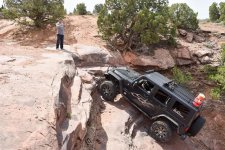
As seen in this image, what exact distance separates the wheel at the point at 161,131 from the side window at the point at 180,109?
26.0 inches

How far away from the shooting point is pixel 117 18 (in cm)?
1677

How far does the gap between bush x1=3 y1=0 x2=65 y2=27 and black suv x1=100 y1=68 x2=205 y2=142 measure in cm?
824

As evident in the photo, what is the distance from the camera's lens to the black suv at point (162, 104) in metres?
10.5

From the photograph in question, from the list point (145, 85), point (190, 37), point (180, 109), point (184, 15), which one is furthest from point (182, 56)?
point (180, 109)

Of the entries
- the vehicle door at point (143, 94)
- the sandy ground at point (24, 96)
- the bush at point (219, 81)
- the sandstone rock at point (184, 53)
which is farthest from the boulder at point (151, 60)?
the sandy ground at point (24, 96)

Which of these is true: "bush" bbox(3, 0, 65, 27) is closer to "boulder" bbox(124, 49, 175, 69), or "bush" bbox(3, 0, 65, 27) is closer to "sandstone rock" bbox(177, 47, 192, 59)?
"boulder" bbox(124, 49, 175, 69)

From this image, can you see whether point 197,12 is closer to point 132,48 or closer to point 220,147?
point 132,48

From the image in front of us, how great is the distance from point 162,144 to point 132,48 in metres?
7.56

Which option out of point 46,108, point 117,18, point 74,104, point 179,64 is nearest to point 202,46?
point 179,64

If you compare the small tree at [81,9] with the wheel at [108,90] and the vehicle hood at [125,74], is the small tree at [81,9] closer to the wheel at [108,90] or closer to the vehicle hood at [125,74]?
the vehicle hood at [125,74]

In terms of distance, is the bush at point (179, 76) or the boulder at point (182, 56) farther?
the boulder at point (182, 56)

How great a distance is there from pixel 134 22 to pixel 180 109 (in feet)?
25.2

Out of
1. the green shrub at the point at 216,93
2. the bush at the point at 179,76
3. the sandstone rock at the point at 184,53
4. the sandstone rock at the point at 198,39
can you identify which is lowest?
the green shrub at the point at 216,93

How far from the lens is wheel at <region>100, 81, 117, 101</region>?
1197 centimetres
